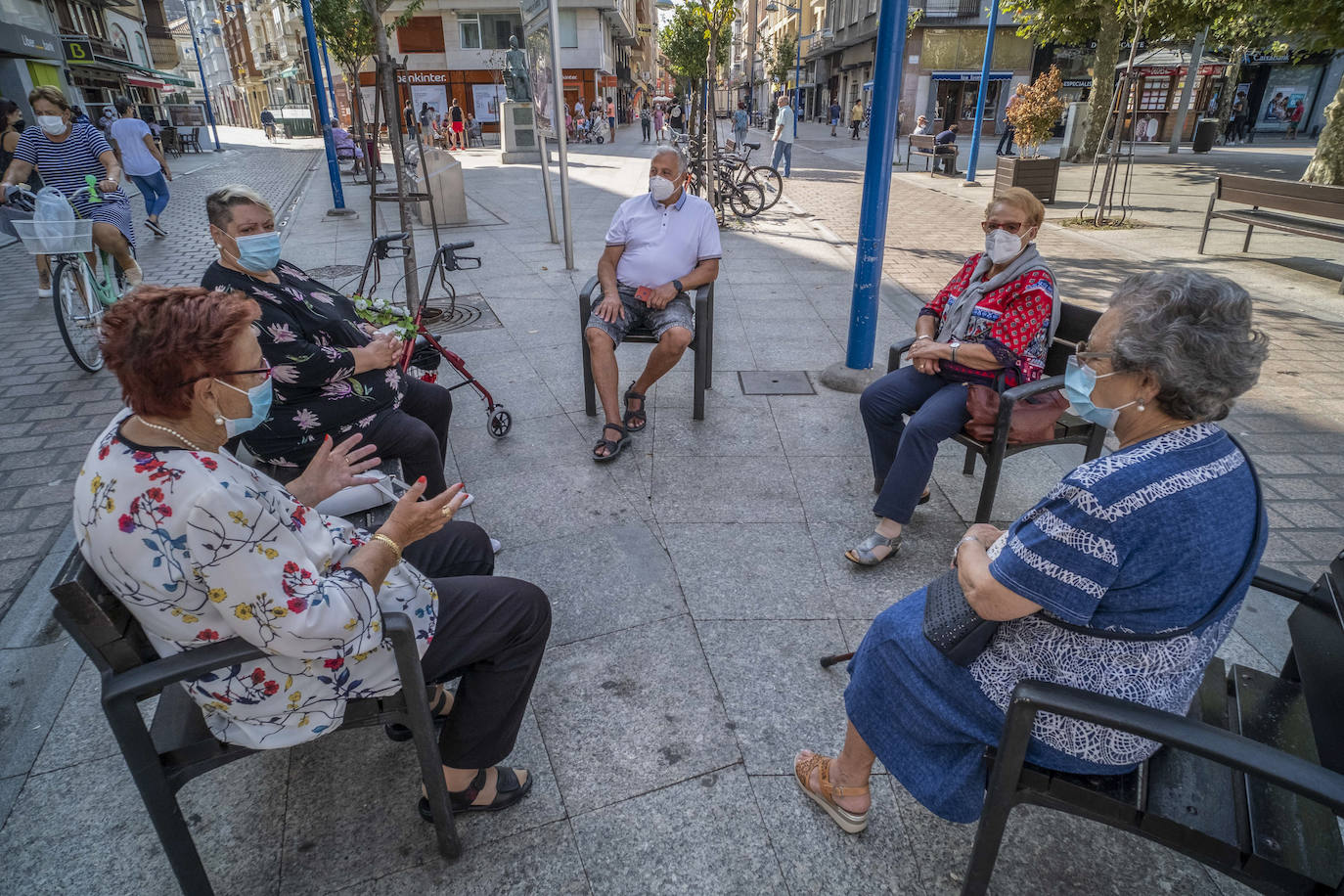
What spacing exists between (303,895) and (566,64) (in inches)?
1735

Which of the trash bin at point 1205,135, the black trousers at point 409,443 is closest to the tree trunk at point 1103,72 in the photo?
the trash bin at point 1205,135

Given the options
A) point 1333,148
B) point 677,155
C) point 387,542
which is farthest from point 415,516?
point 1333,148

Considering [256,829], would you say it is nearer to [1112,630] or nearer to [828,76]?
[1112,630]

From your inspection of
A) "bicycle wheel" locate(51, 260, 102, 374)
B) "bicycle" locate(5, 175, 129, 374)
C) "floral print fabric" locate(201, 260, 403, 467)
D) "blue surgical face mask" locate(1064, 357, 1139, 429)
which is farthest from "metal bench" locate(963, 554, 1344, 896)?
"bicycle wheel" locate(51, 260, 102, 374)

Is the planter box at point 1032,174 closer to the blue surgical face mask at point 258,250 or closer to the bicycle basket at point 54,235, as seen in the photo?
the bicycle basket at point 54,235

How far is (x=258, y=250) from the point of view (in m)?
2.90

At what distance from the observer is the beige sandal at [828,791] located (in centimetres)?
A: 205

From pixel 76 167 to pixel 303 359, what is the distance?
5430mm

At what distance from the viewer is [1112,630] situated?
1521mm

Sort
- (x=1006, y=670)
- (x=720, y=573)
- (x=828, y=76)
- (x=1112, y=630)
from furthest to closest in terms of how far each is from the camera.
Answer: (x=828, y=76), (x=720, y=573), (x=1006, y=670), (x=1112, y=630)

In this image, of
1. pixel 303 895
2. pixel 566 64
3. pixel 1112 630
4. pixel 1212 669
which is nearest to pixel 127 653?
pixel 303 895

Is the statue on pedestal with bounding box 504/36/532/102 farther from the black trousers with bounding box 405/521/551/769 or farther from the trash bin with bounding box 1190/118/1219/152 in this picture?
the trash bin with bounding box 1190/118/1219/152

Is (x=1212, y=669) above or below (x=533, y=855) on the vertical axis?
above

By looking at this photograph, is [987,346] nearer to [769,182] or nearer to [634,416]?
[634,416]
